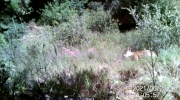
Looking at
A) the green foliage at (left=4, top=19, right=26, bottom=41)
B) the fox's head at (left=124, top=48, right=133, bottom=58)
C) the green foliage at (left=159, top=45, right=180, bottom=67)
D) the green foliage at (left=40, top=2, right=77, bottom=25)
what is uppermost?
the green foliage at (left=40, top=2, right=77, bottom=25)

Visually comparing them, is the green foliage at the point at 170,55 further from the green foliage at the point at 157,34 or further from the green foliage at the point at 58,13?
the green foliage at the point at 58,13

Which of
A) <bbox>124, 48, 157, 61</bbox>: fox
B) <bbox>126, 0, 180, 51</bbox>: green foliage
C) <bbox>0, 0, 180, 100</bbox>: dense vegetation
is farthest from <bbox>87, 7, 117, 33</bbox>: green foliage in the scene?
<bbox>124, 48, 157, 61</bbox>: fox

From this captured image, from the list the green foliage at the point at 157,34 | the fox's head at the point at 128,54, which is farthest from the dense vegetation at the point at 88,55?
the fox's head at the point at 128,54

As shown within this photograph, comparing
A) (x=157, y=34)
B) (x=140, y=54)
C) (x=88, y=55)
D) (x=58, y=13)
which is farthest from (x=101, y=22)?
(x=157, y=34)

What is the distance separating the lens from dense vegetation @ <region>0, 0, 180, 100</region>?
3.19 m

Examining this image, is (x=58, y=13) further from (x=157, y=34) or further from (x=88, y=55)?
(x=157, y=34)

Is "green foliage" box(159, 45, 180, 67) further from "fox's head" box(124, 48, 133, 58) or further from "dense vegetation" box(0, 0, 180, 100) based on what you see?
"fox's head" box(124, 48, 133, 58)

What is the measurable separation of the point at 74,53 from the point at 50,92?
186 centimetres

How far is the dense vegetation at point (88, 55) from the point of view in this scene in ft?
10.5

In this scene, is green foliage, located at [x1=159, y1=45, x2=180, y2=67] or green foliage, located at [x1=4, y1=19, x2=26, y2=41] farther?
green foliage, located at [x1=4, y1=19, x2=26, y2=41]

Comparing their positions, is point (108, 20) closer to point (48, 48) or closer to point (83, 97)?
point (48, 48)

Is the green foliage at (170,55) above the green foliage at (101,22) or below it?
below

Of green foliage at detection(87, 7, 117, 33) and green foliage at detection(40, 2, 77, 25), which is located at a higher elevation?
green foliage at detection(40, 2, 77, 25)

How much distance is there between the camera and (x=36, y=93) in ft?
9.85
